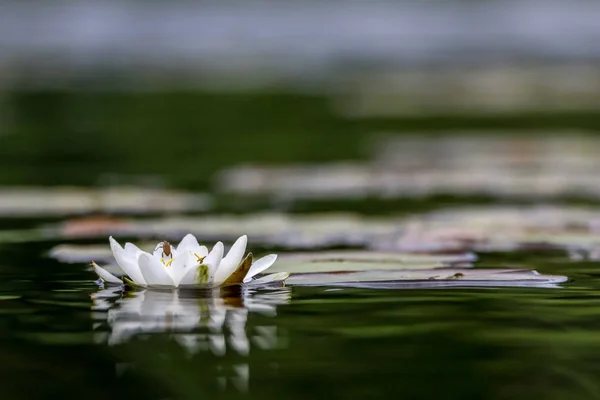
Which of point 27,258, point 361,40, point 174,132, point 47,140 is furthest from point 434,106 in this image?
point 361,40

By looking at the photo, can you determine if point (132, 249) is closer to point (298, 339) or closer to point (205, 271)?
point (205, 271)

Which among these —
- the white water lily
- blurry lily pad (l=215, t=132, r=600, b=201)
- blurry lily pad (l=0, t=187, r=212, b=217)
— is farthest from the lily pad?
blurry lily pad (l=215, t=132, r=600, b=201)

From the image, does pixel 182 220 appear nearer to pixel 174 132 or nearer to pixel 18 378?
pixel 18 378

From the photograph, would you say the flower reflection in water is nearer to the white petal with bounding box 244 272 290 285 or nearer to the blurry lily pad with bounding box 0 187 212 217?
the white petal with bounding box 244 272 290 285

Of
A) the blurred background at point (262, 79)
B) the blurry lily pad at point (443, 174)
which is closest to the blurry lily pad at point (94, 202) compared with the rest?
the blurry lily pad at point (443, 174)

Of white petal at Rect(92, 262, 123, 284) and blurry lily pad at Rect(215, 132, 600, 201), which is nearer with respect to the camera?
white petal at Rect(92, 262, 123, 284)
